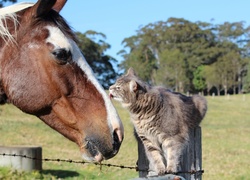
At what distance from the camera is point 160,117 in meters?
4.09

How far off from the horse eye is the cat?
1452 mm

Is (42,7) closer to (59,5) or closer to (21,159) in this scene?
(59,5)

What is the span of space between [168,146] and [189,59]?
194 feet

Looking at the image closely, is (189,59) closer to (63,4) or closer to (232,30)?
(232,30)

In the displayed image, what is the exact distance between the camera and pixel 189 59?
6191cm

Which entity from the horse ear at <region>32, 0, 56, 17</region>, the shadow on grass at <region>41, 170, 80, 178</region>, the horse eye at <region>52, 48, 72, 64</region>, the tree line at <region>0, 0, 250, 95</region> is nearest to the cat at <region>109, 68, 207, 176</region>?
the horse eye at <region>52, 48, 72, 64</region>

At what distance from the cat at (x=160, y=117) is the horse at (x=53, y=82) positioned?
1.28m

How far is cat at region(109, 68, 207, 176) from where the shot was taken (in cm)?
361

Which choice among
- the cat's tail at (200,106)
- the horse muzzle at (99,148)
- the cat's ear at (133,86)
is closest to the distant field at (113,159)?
the cat's ear at (133,86)

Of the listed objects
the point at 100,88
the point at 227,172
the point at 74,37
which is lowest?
the point at 227,172

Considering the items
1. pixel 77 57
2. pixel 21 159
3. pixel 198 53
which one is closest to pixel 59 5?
pixel 77 57

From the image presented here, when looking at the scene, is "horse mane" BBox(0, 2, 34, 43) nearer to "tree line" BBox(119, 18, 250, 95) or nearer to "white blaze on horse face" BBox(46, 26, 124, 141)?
"white blaze on horse face" BBox(46, 26, 124, 141)

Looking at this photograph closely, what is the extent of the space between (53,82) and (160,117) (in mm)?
2049

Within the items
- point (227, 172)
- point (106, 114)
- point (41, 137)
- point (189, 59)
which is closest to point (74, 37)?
point (106, 114)
